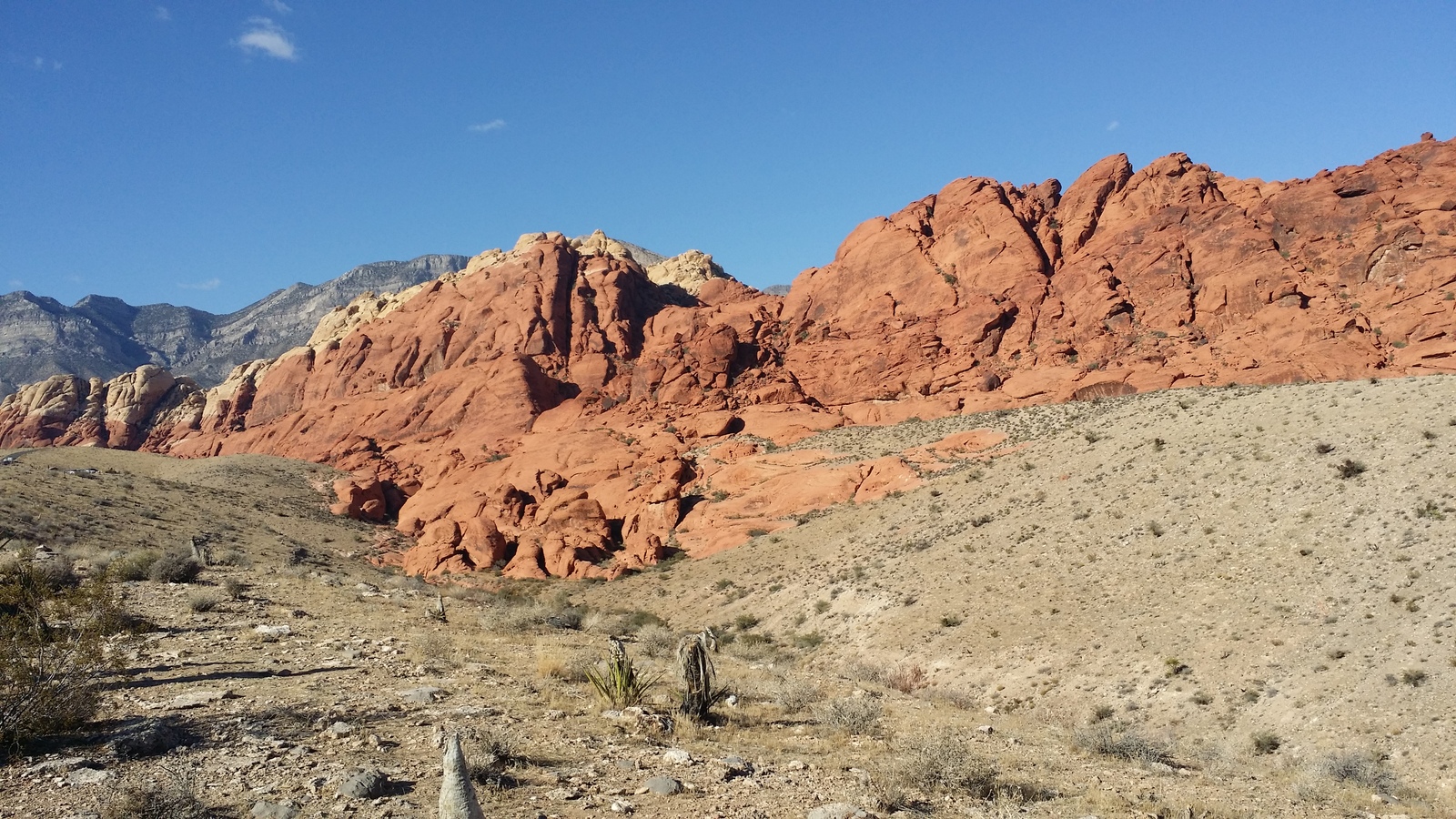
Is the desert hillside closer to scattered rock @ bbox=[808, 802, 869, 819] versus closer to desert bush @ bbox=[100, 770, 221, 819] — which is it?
desert bush @ bbox=[100, 770, 221, 819]

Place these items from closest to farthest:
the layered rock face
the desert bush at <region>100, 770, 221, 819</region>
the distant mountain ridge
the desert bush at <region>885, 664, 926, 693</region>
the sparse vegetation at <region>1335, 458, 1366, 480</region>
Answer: the desert bush at <region>100, 770, 221, 819</region> < the desert bush at <region>885, 664, 926, 693</region> < the sparse vegetation at <region>1335, 458, 1366, 480</region> < the layered rock face < the distant mountain ridge

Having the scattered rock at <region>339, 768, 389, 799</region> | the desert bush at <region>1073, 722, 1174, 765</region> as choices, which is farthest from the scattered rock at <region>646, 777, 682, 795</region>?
the desert bush at <region>1073, 722, 1174, 765</region>

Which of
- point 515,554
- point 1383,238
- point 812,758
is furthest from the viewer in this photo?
point 1383,238

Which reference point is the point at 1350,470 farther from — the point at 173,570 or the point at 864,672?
the point at 173,570

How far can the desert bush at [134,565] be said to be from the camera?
642 inches

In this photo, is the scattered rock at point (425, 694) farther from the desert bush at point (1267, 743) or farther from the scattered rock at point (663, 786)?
the desert bush at point (1267, 743)

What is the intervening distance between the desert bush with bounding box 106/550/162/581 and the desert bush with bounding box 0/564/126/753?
7412 mm

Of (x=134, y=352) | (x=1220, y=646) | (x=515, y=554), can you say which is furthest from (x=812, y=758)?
(x=134, y=352)

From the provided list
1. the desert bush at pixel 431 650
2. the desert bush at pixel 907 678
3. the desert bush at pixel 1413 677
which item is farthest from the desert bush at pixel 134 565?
the desert bush at pixel 1413 677

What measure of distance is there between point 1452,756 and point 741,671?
11.3 m

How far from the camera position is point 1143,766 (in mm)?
10055

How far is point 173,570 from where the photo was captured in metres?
17.9

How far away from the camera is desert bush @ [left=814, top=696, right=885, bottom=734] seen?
10.7m

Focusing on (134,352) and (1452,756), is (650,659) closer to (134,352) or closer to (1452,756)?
(1452,756)
